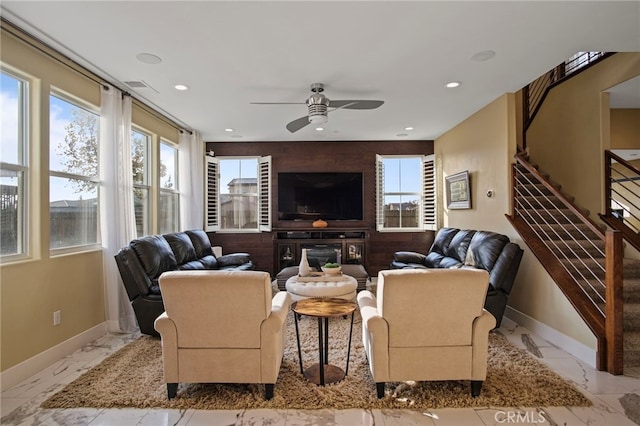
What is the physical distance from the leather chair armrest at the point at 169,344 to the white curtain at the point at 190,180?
3.69 m

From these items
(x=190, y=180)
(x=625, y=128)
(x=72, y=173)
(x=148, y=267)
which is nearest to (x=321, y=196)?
(x=190, y=180)

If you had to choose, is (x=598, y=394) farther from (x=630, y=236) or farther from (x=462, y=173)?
(x=462, y=173)

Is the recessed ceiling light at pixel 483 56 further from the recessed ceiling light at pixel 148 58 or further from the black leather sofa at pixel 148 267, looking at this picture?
the black leather sofa at pixel 148 267

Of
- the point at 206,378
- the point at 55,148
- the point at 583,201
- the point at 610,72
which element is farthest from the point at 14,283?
the point at 610,72

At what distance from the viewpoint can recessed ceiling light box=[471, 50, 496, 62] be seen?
2928mm

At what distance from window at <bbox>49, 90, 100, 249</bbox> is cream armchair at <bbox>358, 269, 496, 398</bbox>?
311cm

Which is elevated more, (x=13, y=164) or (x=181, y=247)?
(x=13, y=164)

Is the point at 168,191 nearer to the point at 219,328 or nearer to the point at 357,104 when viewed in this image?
the point at 357,104

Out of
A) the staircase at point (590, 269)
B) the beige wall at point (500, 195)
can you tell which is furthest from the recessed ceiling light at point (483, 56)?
the staircase at point (590, 269)

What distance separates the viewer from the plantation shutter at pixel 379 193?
6441 mm

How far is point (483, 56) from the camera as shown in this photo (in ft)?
9.86

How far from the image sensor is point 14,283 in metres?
2.53

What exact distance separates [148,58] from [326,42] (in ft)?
5.61

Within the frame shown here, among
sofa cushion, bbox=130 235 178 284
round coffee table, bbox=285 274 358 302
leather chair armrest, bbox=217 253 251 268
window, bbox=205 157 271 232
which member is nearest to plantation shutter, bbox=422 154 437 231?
round coffee table, bbox=285 274 358 302
